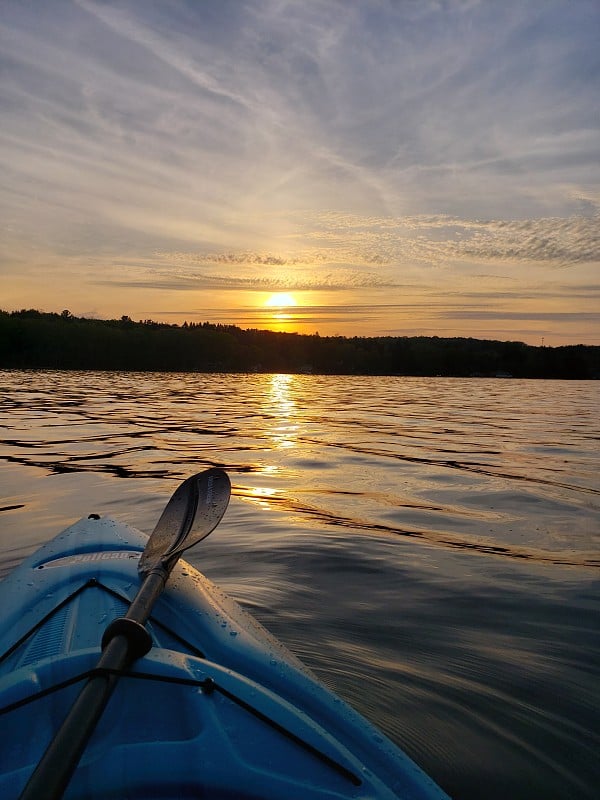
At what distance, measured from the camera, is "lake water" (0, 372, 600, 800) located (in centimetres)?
289

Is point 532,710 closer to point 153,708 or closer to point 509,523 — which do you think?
point 153,708

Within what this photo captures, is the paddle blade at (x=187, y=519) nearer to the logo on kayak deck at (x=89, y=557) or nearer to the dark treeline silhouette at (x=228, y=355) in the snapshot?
the logo on kayak deck at (x=89, y=557)

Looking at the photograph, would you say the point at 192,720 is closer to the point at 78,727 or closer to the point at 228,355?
the point at 78,727

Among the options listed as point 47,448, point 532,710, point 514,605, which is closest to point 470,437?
point 47,448

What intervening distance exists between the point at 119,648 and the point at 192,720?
0.33 metres

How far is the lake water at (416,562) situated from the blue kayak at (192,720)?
0.82 meters

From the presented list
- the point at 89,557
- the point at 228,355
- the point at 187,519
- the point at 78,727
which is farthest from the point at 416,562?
the point at 228,355

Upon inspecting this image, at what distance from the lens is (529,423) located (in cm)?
1772

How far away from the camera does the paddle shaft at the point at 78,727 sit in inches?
59.1

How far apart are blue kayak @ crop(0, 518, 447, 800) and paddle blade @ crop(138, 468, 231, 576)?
1.27ft

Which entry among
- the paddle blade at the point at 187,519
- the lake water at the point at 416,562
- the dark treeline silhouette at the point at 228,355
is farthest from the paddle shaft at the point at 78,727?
the dark treeline silhouette at the point at 228,355

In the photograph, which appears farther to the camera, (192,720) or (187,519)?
(187,519)

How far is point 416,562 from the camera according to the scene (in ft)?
17.1

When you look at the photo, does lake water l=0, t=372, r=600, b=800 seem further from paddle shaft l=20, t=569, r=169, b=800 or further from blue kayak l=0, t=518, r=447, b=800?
paddle shaft l=20, t=569, r=169, b=800
